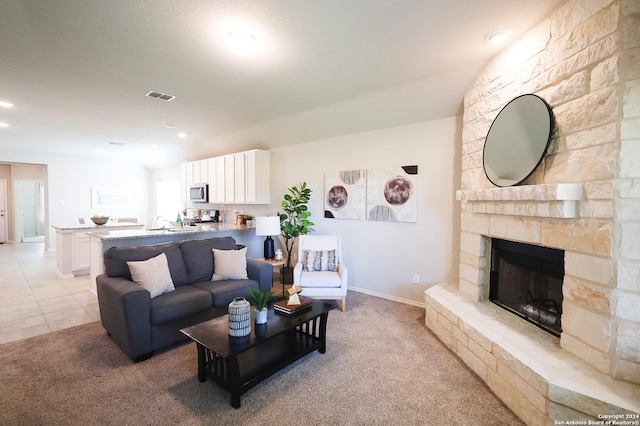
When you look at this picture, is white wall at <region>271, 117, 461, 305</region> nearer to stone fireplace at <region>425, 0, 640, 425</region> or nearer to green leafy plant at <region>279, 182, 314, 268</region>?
green leafy plant at <region>279, 182, 314, 268</region>

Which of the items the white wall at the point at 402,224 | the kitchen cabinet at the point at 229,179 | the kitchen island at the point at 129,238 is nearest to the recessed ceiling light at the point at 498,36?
the white wall at the point at 402,224

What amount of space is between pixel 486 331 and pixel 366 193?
8.11 feet

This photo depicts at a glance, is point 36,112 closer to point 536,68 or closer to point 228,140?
point 228,140

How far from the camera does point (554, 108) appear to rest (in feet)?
6.81

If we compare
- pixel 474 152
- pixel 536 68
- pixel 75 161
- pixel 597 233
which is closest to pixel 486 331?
pixel 597 233

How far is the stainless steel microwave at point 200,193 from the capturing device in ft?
21.4

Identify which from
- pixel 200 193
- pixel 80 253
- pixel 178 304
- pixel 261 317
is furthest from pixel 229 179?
pixel 261 317

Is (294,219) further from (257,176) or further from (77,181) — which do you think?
(77,181)

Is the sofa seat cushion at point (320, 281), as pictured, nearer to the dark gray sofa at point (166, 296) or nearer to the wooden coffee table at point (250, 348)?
the dark gray sofa at point (166, 296)

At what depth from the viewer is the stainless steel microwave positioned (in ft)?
21.4

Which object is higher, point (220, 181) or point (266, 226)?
point (220, 181)

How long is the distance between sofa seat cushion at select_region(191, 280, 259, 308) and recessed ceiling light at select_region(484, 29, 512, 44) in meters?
3.23

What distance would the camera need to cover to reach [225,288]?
3078 millimetres

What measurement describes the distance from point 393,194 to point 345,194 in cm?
82
